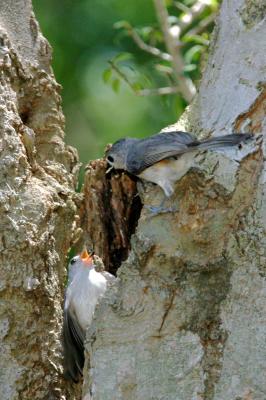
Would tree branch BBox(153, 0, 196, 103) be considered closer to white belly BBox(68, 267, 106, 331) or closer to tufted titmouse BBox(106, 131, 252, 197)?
tufted titmouse BBox(106, 131, 252, 197)


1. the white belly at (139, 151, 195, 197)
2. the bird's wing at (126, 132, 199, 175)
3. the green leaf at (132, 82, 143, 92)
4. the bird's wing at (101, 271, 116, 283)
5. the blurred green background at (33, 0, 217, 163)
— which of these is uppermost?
the blurred green background at (33, 0, 217, 163)

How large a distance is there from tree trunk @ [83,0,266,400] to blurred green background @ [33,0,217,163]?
14.8ft

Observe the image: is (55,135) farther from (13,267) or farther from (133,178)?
(13,267)

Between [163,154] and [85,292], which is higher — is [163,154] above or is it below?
above

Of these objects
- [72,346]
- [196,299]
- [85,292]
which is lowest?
[72,346]

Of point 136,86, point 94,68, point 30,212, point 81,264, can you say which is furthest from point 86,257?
point 94,68

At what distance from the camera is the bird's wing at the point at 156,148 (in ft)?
13.6

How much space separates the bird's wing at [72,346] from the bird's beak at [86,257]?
35 centimetres

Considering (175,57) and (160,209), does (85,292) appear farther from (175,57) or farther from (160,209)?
(175,57)

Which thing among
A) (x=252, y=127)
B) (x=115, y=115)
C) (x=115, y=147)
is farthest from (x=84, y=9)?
(x=252, y=127)

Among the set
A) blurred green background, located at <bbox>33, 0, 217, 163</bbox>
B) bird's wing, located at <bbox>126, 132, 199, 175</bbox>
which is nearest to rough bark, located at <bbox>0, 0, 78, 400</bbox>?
bird's wing, located at <bbox>126, 132, 199, 175</bbox>

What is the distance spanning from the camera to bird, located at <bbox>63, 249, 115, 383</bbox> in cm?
430

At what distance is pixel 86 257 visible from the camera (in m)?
4.78

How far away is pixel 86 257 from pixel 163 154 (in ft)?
2.45
